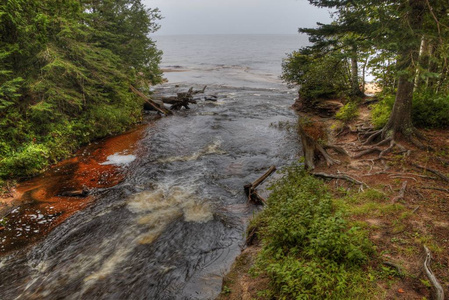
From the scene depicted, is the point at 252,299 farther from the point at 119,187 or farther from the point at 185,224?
the point at 119,187

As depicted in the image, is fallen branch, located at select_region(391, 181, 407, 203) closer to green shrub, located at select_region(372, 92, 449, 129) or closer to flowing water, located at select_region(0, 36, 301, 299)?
flowing water, located at select_region(0, 36, 301, 299)

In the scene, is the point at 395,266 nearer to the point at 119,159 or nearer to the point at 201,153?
the point at 201,153

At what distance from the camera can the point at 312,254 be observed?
498 centimetres

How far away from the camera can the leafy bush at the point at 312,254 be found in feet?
14.3

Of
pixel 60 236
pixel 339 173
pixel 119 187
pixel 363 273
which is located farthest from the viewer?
pixel 119 187

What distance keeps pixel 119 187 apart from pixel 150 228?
3247mm

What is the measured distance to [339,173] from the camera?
9008 mm

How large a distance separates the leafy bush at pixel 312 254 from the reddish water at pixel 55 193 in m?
7.01

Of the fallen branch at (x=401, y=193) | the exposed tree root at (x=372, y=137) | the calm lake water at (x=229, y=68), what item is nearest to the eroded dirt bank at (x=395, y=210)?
the fallen branch at (x=401, y=193)

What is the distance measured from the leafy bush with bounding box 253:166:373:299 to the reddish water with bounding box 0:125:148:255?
7015 mm

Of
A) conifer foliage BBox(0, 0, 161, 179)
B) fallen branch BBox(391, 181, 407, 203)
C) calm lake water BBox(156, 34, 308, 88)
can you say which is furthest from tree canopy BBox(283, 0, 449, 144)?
calm lake water BBox(156, 34, 308, 88)

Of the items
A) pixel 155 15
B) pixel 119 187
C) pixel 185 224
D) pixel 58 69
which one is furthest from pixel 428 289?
pixel 155 15

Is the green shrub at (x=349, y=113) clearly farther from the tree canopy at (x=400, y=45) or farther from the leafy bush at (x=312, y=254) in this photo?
the leafy bush at (x=312, y=254)

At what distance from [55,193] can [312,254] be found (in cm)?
965
